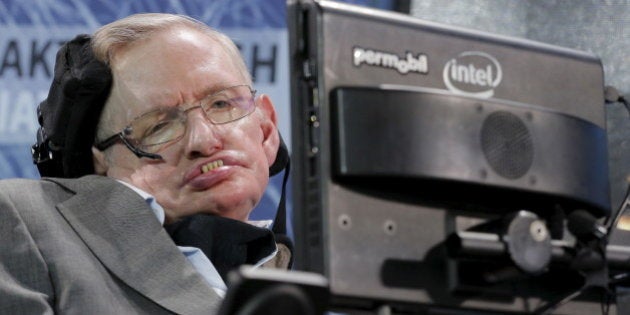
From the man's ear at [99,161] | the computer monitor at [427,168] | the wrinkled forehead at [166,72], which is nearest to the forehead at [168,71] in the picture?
the wrinkled forehead at [166,72]

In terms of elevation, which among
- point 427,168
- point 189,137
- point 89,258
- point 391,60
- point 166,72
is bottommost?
point 89,258

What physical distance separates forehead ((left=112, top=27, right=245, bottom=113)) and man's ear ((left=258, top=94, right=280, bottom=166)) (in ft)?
0.46

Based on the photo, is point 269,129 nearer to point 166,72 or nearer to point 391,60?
point 166,72

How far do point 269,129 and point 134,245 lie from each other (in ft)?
1.63

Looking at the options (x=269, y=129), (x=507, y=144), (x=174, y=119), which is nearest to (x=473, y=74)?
(x=507, y=144)

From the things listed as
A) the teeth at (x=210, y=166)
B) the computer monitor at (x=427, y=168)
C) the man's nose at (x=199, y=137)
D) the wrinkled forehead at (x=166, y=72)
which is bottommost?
the teeth at (x=210, y=166)

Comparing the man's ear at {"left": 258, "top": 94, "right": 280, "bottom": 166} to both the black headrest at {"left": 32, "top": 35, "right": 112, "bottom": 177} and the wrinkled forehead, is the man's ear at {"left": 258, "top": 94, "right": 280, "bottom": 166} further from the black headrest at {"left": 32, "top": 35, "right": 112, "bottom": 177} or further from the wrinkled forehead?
the black headrest at {"left": 32, "top": 35, "right": 112, "bottom": 177}

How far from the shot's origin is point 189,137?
211 cm

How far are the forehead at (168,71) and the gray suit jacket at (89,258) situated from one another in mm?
208

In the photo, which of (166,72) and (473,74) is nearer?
(473,74)

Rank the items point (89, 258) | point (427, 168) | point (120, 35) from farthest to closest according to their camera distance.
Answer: point (120, 35), point (89, 258), point (427, 168)

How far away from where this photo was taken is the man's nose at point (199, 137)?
82.4 inches

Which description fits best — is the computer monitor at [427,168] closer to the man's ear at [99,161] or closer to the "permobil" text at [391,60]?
the "permobil" text at [391,60]

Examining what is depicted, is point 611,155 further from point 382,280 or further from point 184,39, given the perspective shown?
point 382,280
